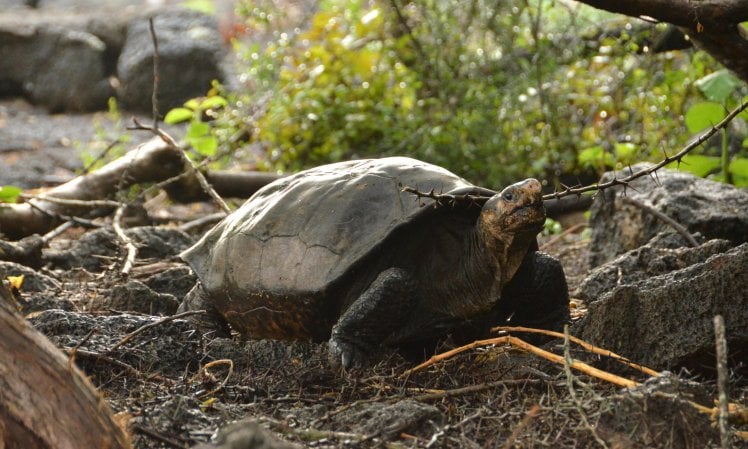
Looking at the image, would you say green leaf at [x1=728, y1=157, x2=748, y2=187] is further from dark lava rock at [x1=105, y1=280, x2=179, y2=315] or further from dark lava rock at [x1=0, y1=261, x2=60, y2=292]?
dark lava rock at [x1=0, y1=261, x2=60, y2=292]

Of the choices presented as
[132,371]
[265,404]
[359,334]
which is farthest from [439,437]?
[132,371]

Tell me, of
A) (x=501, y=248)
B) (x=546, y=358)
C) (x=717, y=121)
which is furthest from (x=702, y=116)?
(x=546, y=358)

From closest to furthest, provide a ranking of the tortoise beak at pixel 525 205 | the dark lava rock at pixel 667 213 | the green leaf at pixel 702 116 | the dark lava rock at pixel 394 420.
→ the dark lava rock at pixel 394 420 → the tortoise beak at pixel 525 205 → the dark lava rock at pixel 667 213 → the green leaf at pixel 702 116

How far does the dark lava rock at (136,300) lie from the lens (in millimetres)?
4336

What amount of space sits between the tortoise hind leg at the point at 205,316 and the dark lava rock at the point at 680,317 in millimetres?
1712

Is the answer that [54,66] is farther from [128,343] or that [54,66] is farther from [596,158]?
[128,343]

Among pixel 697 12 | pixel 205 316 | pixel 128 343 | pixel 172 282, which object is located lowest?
pixel 172 282

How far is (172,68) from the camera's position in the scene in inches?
486

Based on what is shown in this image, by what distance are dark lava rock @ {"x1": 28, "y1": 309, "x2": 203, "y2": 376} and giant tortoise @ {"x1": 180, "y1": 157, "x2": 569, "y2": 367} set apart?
0.39 m

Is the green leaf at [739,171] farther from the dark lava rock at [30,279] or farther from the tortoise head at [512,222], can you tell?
the dark lava rock at [30,279]

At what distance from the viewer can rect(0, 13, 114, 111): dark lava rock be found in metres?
12.8

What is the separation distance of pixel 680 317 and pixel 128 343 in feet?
6.39

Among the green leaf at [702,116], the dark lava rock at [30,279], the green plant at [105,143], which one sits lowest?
the green plant at [105,143]

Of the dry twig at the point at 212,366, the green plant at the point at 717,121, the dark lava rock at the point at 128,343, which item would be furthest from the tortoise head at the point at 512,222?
the green plant at the point at 717,121
